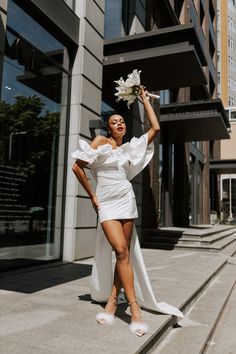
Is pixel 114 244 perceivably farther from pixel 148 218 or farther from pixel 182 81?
pixel 148 218

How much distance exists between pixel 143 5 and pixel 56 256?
10.5m

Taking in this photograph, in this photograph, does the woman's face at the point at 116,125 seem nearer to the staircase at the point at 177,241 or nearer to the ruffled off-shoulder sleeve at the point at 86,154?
the ruffled off-shoulder sleeve at the point at 86,154

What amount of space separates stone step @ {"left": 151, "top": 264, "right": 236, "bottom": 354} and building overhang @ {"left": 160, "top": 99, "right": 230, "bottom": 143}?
11.6m

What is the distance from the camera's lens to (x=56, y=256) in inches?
358

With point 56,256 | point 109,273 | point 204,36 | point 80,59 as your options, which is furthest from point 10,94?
point 204,36

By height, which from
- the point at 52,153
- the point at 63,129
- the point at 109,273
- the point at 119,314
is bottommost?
the point at 119,314

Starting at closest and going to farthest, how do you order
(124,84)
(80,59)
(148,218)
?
(124,84) → (80,59) → (148,218)

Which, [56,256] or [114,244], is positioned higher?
[114,244]

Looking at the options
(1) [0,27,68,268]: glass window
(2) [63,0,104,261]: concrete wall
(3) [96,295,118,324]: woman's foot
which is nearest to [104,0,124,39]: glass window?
(2) [63,0,104,261]: concrete wall

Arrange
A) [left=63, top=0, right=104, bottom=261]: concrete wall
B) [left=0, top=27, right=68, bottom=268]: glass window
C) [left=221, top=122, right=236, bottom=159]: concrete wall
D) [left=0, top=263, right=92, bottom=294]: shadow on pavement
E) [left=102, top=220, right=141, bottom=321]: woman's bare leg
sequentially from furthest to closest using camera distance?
1. [left=221, top=122, right=236, bottom=159]: concrete wall
2. [left=63, top=0, right=104, bottom=261]: concrete wall
3. [left=0, top=27, right=68, bottom=268]: glass window
4. [left=0, top=263, right=92, bottom=294]: shadow on pavement
5. [left=102, top=220, right=141, bottom=321]: woman's bare leg

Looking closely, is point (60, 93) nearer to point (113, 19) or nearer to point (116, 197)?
point (113, 19)

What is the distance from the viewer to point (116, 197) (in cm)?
423

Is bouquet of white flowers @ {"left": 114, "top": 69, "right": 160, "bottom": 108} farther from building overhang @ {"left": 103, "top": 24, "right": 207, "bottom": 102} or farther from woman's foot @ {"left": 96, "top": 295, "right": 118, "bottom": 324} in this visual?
building overhang @ {"left": 103, "top": 24, "right": 207, "bottom": 102}

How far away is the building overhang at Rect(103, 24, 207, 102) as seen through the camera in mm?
11094
